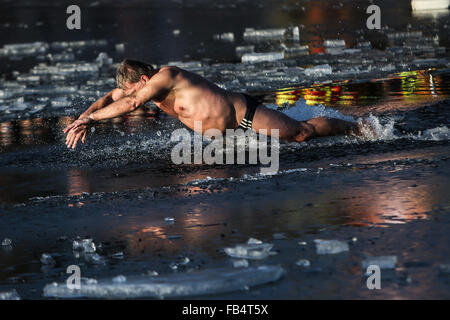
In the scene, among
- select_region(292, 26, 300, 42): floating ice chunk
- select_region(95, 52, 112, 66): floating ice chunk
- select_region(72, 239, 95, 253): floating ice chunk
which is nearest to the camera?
select_region(72, 239, 95, 253): floating ice chunk

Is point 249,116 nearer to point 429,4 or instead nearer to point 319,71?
point 319,71

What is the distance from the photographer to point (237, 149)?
7.81 metres

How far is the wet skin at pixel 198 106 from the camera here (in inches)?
285

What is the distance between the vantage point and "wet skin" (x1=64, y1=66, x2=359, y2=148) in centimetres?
724

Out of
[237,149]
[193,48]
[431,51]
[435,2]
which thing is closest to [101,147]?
[237,149]

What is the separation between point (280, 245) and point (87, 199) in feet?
6.75

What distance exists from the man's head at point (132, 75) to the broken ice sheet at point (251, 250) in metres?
2.85

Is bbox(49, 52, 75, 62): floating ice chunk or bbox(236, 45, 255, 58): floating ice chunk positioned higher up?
bbox(236, 45, 255, 58): floating ice chunk

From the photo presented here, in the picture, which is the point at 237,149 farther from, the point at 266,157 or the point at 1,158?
the point at 1,158

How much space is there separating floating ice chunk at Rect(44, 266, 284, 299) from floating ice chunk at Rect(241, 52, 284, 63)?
35.9 feet

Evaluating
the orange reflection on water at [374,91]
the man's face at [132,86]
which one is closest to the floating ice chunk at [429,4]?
→ the orange reflection on water at [374,91]

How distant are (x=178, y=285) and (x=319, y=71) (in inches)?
351

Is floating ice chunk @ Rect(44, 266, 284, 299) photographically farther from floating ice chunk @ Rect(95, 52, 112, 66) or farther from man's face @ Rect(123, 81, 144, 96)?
floating ice chunk @ Rect(95, 52, 112, 66)

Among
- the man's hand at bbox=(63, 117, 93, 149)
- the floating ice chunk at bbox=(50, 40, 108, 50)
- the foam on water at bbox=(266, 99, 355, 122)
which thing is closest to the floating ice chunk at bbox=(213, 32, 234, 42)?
the floating ice chunk at bbox=(50, 40, 108, 50)
